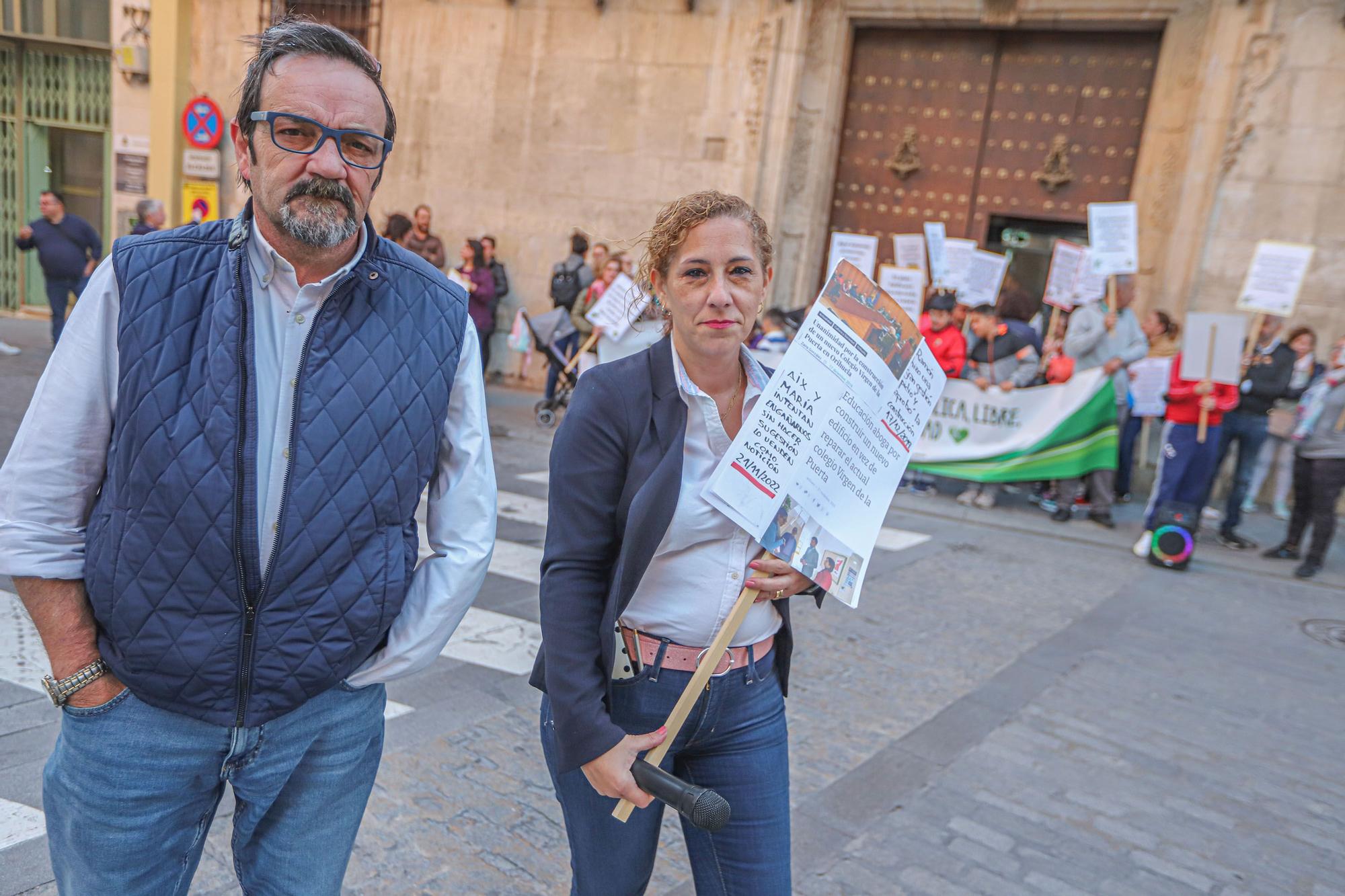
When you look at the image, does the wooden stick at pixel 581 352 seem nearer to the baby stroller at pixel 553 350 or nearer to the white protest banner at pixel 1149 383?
the baby stroller at pixel 553 350

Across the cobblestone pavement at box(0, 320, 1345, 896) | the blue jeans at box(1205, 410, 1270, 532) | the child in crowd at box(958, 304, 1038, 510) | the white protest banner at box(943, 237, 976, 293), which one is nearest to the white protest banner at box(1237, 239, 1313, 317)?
the blue jeans at box(1205, 410, 1270, 532)

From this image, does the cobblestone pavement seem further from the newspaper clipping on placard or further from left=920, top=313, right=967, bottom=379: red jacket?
left=920, top=313, right=967, bottom=379: red jacket

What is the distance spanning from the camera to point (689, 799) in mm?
1706

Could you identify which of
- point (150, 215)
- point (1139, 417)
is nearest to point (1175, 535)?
point (1139, 417)

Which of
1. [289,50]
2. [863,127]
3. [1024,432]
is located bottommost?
[1024,432]

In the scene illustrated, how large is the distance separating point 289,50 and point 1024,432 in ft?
29.1

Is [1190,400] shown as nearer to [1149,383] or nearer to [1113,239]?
[1149,383]

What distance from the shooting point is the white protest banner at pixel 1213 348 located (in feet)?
26.4

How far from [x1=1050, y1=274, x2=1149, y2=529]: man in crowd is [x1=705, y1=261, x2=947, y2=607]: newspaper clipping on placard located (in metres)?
7.86

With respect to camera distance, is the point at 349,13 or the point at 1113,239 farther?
the point at 349,13

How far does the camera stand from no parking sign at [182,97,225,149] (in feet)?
48.4

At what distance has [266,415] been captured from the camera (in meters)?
1.74

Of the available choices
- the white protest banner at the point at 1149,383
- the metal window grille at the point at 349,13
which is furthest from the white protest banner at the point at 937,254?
the metal window grille at the point at 349,13

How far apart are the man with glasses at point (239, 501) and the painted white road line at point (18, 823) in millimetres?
1347
